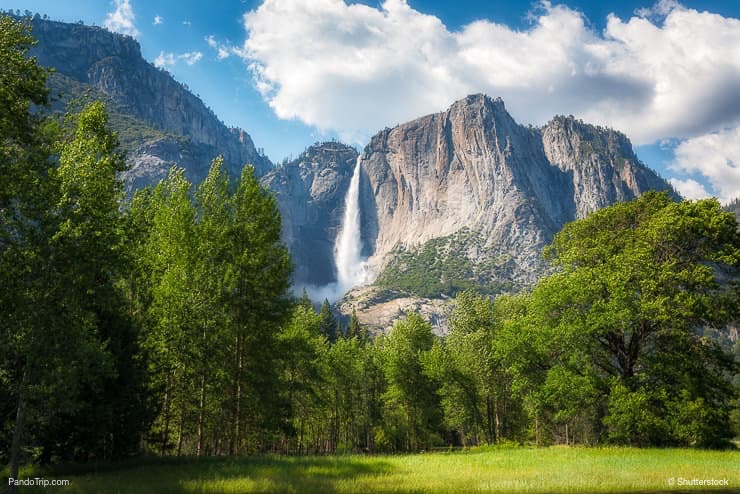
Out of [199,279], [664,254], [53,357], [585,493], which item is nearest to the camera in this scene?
[53,357]

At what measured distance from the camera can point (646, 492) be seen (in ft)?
53.3

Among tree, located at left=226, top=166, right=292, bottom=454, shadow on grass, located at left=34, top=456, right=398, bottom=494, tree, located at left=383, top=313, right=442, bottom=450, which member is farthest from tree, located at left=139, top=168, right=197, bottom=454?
tree, located at left=383, top=313, right=442, bottom=450

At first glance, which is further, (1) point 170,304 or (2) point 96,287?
(1) point 170,304

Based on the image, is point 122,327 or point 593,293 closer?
point 122,327

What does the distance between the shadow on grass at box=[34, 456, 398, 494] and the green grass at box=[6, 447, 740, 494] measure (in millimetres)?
27

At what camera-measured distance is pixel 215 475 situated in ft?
54.2

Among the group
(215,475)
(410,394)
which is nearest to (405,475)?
(215,475)

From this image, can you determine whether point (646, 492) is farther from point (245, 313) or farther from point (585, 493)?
point (245, 313)

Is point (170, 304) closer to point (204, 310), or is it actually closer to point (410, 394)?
point (204, 310)

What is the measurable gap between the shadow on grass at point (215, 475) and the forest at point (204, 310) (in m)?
1.84

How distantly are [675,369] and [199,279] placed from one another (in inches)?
1080

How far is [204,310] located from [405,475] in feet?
39.7

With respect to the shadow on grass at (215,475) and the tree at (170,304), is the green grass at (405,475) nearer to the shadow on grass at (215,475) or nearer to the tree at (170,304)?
the shadow on grass at (215,475)

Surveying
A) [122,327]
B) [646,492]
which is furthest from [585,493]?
[122,327]
